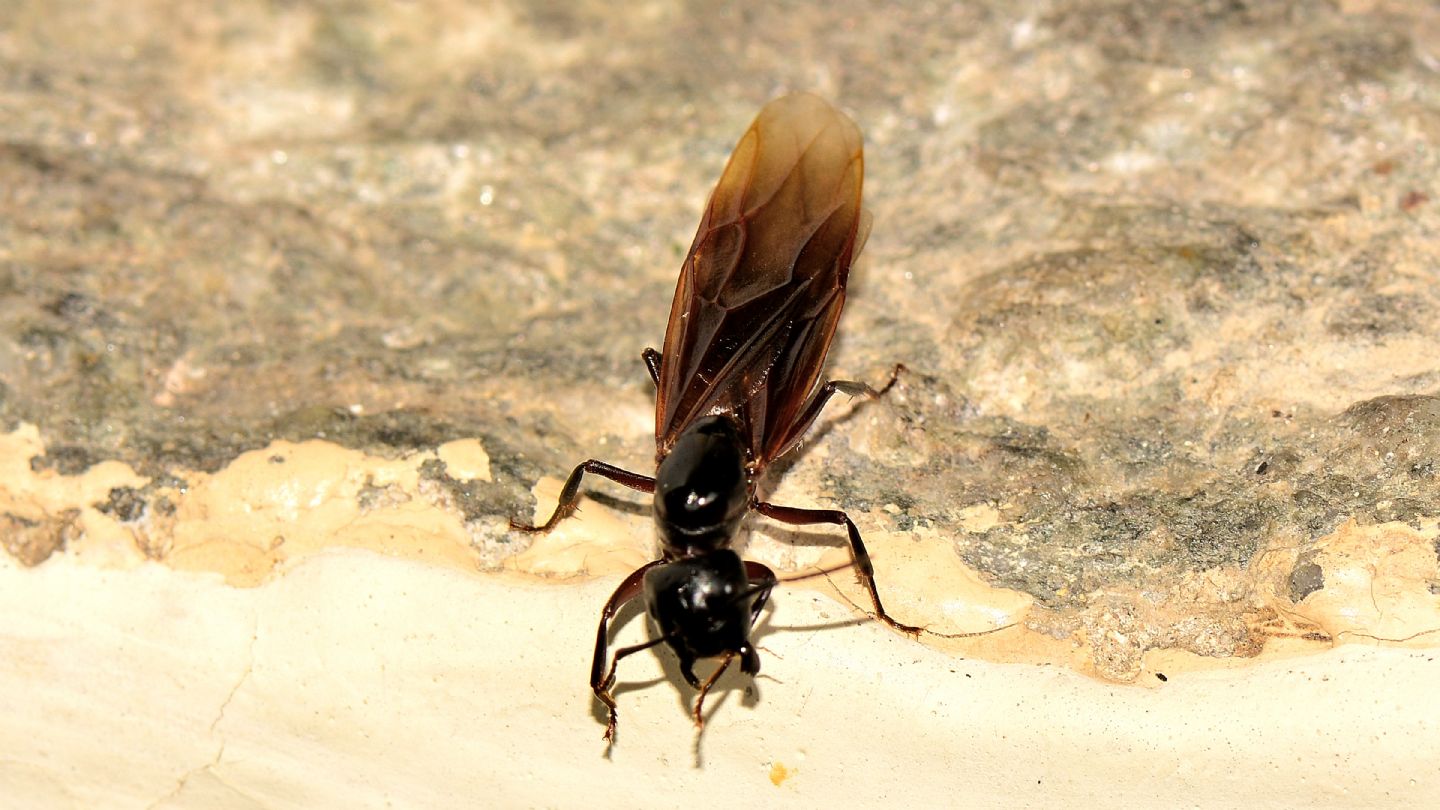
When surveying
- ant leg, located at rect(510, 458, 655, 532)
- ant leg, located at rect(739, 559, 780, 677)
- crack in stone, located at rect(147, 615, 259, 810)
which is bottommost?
crack in stone, located at rect(147, 615, 259, 810)

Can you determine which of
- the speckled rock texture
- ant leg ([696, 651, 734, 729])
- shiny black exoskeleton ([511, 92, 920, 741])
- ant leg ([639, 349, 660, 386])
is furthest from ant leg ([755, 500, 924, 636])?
ant leg ([639, 349, 660, 386])

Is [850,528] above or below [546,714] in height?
above

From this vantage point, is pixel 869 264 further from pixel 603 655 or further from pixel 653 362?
pixel 603 655

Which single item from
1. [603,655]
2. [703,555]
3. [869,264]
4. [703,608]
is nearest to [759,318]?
[869,264]

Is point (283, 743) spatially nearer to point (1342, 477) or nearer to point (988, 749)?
point (988, 749)

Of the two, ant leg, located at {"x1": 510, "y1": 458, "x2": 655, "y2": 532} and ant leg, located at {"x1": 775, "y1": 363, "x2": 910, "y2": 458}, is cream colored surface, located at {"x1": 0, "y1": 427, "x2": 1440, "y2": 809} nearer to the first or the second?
ant leg, located at {"x1": 510, "y1": 458, "x2": 655, "y2": 532}

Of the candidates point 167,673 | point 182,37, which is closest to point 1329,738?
point 167,673
